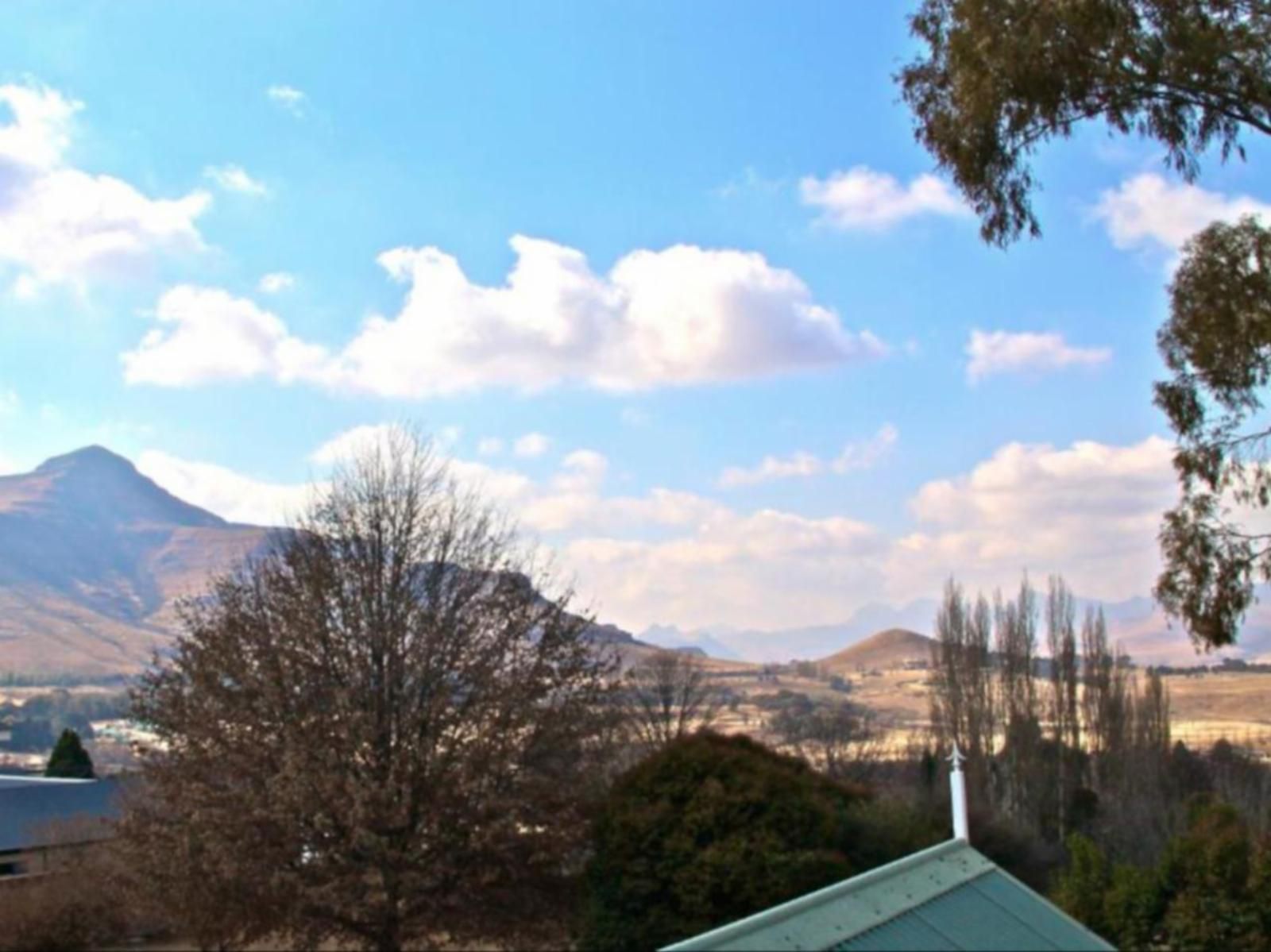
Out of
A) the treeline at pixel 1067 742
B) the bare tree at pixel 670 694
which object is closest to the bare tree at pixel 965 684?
the treeline at pixel 1067 742

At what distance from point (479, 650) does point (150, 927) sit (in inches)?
597

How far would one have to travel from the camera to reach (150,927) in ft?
113

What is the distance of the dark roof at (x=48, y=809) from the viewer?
4075cm

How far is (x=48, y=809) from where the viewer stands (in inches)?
1857

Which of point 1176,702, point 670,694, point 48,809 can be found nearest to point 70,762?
point 48,809

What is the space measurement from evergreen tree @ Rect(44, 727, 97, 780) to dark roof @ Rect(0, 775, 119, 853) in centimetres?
661

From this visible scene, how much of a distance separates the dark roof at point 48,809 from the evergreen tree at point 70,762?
6.61 m

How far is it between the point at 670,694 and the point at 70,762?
25.8m

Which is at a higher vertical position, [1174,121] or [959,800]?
[1174,121]

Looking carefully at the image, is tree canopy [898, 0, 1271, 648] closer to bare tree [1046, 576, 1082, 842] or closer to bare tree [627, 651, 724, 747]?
bare tree [1046, 576, 1082, 842]

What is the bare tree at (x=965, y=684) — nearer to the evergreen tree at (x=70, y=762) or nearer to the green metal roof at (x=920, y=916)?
the evergreen tree at (x=70, y=762)

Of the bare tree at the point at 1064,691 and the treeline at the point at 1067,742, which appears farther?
the bare tree at the point at 1064,691

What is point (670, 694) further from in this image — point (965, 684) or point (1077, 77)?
point (1077, 77)

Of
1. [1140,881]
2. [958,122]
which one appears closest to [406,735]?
[1140,881]
